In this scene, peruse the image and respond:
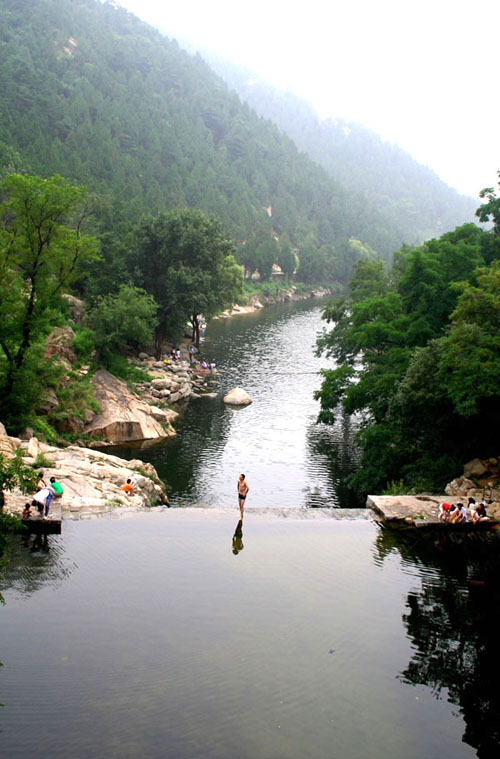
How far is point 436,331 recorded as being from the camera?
3334 centimetres

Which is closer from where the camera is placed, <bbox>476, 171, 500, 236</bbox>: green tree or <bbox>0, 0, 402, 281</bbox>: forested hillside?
<bbox>476, 171, 500, 236</bbox>: green tree

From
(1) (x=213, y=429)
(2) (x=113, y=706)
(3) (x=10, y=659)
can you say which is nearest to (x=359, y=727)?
(2) (x=113, y=706)

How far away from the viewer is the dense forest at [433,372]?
77.5 ft

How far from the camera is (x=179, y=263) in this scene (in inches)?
2361

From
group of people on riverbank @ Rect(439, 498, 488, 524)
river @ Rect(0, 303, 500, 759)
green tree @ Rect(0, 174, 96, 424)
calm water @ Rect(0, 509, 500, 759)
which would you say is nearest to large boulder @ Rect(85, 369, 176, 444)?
green tree @ Rect(0, 174, 96, 424)

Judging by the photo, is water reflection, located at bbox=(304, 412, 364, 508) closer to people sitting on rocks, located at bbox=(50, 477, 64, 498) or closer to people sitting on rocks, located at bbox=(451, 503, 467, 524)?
people sitting on rocks, located at bbox=(451, 503, 467, 524)

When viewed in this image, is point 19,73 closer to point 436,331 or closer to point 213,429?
point 213,429

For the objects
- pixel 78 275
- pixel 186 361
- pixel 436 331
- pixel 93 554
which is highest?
pixel 436 331

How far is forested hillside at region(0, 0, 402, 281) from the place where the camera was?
106 meters

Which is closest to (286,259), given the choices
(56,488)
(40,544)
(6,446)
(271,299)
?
(271,299)

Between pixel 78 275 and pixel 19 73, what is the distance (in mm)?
118181

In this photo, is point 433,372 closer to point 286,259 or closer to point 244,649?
point 244,649

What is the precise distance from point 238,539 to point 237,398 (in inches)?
1286

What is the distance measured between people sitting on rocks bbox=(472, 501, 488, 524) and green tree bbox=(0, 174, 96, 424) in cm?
2236
